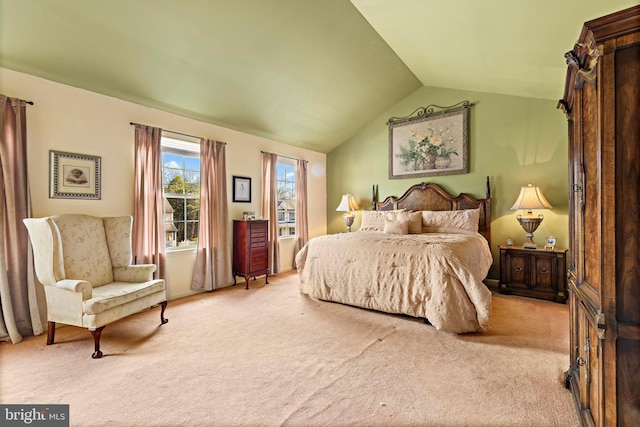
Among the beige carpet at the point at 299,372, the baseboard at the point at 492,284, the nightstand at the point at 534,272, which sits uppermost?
the nightstand at the point at 534,272

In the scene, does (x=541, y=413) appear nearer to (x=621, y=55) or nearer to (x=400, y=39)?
(x=621, y=55)

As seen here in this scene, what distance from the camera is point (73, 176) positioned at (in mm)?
3021

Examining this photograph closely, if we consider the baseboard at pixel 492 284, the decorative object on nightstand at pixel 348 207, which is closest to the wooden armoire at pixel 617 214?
the baseboard at pixel 492 284

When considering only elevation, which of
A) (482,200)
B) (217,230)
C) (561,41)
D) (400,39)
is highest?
(400,39)

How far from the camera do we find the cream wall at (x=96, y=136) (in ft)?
9.16

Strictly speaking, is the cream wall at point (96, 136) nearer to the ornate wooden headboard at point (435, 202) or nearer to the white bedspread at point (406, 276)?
the white bedspread at point (406, 276)

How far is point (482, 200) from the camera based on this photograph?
456 centimetres

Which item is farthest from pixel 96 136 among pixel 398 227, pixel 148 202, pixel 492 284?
pixel 492 284

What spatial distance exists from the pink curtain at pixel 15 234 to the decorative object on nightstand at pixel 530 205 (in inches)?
217

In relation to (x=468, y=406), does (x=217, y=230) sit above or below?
above

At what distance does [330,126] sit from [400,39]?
6.86ft

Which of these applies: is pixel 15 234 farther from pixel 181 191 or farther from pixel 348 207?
pixel 348 207

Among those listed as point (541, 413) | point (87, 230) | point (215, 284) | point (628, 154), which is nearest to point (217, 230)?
point (215, 284)

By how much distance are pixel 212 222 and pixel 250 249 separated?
689mm
